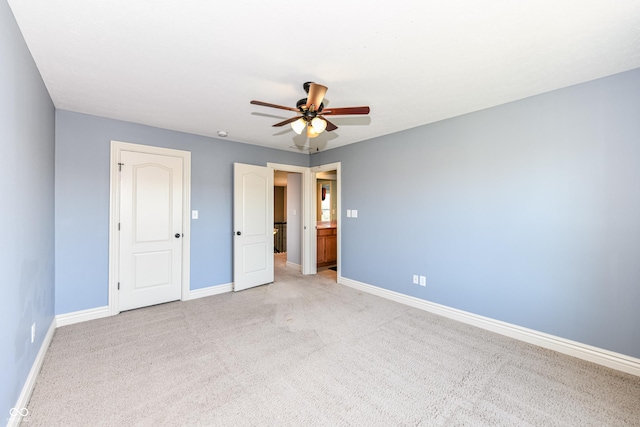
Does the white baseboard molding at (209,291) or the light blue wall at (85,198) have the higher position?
the light blue wall at (85,198)

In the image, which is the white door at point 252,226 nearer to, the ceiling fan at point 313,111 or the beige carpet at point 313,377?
the beige carpet at point 313,377

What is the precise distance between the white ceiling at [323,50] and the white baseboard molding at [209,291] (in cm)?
253

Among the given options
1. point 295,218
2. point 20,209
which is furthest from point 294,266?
point 20,209

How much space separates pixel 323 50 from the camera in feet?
6.23

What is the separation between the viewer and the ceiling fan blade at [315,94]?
6.58 feet

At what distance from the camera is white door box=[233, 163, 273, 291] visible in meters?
4.30

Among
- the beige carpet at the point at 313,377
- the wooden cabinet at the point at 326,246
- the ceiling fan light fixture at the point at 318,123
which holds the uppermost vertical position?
the ceiling fan light fixture at the point at 318,123

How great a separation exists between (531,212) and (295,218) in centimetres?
416

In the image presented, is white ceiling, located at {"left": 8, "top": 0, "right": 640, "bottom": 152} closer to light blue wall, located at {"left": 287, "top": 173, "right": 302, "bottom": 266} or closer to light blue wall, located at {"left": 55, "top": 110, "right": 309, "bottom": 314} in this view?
light blue wall, located at {"left": 55, "top": 110, "right": 309, "bottom": 314}

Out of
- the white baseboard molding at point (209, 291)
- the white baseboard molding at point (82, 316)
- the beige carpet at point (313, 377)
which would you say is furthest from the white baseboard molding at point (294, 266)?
the white baseboard molding at point (82, 316)

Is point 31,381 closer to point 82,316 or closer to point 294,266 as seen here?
point 82,316

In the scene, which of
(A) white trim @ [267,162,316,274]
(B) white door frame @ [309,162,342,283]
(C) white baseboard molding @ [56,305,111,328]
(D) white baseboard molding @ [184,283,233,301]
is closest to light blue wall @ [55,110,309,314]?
(C) white baseboard molding @ [56,305,111,328]

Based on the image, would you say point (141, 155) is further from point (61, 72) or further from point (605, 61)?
point (605, 61)

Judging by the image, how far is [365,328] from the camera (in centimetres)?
299
